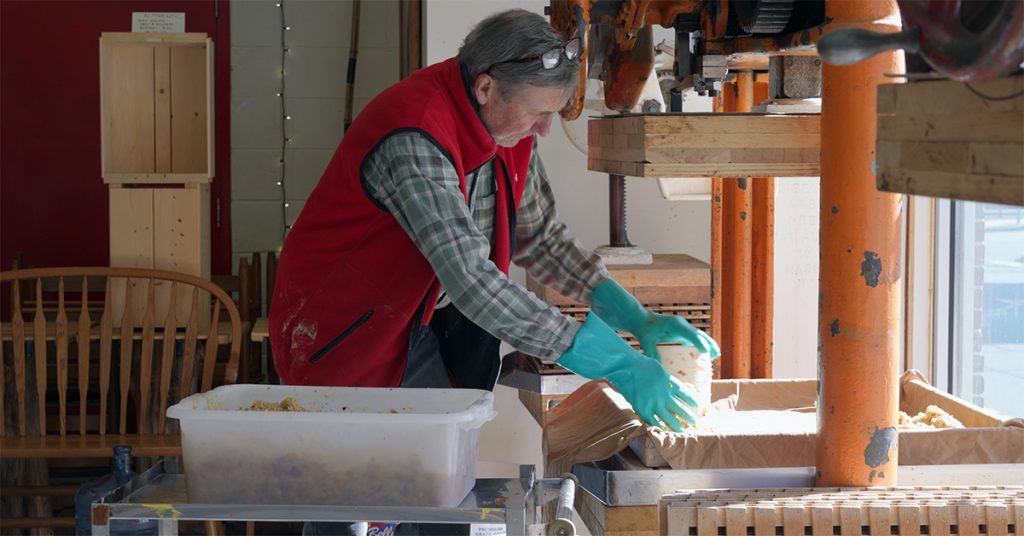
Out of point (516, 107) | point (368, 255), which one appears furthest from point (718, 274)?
point (368, 255)

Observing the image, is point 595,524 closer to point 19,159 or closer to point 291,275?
point 291,275

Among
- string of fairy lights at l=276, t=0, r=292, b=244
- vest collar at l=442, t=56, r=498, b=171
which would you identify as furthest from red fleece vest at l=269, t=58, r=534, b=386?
string of fairy lights at l=276, t=0, r=292, b=244

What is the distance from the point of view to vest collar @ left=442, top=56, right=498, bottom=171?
2230mm

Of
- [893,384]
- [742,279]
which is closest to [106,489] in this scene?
[893,384]

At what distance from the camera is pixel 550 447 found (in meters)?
2.29

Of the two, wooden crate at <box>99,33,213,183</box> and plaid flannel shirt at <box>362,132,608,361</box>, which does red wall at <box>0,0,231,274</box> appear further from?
plaid flannel shirt at <box>362,132,608,361</box>

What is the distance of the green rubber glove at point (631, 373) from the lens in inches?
80.4

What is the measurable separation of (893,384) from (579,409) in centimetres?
77

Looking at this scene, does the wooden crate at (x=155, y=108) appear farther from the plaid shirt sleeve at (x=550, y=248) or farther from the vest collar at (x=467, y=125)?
the vest collar at (x=467, y=125)

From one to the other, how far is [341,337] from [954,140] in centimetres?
150

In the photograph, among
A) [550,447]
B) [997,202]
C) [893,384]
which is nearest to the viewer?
[997,202]

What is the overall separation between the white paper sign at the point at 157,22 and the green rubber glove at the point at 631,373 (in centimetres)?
357

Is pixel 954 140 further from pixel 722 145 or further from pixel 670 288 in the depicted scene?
pixel 670 288

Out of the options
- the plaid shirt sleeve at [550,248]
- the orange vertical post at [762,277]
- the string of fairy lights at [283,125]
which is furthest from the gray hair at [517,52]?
the string of fairy lights at [283,125]
